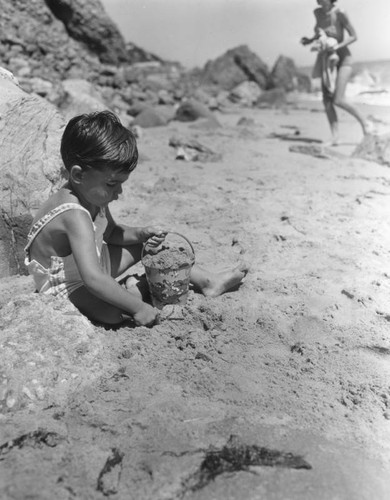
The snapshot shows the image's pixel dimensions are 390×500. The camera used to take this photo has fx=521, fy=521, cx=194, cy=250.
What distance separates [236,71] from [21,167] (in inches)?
662

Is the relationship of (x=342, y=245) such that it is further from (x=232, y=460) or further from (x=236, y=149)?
(x=236, y=149)

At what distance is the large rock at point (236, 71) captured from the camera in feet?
59.1

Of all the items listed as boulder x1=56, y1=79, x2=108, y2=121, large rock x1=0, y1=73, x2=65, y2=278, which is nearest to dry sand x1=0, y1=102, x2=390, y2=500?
large rock x1=0, y1=73, x2=65, y2=278

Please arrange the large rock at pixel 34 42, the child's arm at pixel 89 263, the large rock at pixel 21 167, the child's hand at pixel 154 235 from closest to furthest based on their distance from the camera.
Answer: the child's arm at pixel 89 263
the child's hand at pixel 154 235
the large rock at pixel 21 167
the large rock at pixel 34 42

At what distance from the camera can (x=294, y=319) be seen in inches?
96.7

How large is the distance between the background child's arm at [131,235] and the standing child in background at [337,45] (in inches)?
185

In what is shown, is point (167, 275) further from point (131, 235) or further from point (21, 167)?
point (21, 167)

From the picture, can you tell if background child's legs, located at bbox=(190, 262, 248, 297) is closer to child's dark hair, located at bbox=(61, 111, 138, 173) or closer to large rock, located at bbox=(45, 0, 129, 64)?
child's dark hair, located at bbox=(61, 111, 138, 173)

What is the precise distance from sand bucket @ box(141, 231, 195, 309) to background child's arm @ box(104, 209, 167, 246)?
0.19ft

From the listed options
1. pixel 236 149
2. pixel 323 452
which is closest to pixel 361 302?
pixel 323 452

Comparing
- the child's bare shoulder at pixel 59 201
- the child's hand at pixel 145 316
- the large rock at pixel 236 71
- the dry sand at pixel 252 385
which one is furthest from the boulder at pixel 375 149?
the large rock at pixel 236 71

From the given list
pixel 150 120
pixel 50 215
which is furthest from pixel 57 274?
pixel 150 120

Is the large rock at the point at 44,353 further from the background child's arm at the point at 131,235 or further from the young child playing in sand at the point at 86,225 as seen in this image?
the background child's arm at the point at 131,235

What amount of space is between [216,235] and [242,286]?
2.65ft
